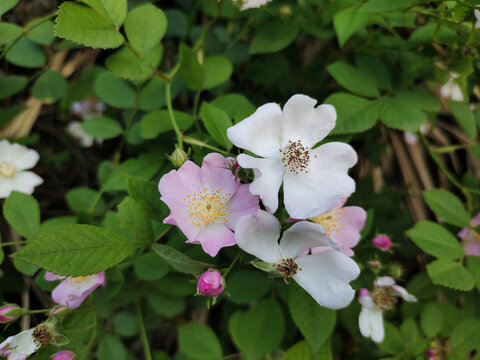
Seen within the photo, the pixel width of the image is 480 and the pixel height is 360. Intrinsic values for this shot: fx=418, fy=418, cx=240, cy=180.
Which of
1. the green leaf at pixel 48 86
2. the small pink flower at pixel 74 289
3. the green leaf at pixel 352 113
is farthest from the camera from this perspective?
the green leaf at pixel 48 86

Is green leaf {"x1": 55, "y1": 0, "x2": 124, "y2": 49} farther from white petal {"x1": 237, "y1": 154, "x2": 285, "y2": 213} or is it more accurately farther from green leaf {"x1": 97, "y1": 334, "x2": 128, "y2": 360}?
green leaf {"x1": 97, "y1": 334, "x2": 128, "y2": 360}

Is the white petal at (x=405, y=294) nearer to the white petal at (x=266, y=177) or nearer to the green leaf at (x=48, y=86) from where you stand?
the white petal at (x=266, y=177)

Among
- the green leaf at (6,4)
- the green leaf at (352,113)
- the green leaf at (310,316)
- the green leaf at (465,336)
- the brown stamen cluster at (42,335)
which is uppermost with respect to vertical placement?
the green leaf at (6,4)

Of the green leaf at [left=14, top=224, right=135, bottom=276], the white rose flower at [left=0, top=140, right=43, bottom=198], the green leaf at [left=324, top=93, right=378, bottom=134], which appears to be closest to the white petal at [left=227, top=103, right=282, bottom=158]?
the green leaf at [left=324, top=93, right=378, bottom=134]

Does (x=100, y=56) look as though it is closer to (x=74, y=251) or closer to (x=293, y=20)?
(x=293, y=20)

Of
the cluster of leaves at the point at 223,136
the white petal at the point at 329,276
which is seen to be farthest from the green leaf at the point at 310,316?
the white petal at the point at 329,276
